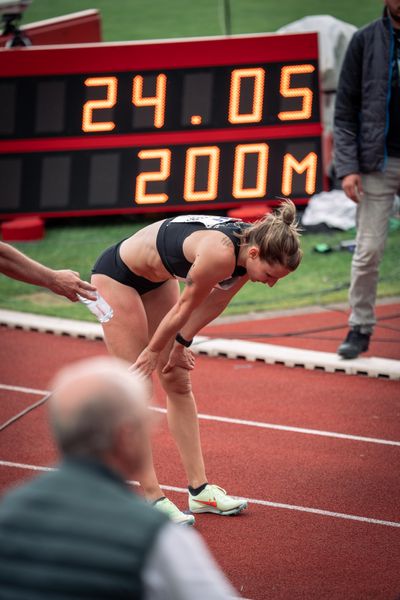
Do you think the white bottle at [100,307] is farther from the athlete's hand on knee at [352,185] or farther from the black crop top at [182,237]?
the athlete's hand on knee at [352,185]

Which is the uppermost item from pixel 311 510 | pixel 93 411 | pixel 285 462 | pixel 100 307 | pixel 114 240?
pixel 93 411

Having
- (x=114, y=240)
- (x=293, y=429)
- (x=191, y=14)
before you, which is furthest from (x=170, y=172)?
(x=191, y=14)

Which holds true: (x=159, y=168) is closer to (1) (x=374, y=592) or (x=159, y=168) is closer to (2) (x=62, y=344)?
(2) (x=62, y=344)

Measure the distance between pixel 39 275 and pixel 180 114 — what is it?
6704 mm

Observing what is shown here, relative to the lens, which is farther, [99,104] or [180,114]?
[99,104]

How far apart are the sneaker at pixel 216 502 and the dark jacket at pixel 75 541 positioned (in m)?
3.34

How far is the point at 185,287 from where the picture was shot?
15.8 feet

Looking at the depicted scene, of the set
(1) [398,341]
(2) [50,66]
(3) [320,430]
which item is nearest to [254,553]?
(3) [320,430]

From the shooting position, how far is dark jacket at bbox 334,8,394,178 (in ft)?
24.1

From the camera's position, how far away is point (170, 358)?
534cm

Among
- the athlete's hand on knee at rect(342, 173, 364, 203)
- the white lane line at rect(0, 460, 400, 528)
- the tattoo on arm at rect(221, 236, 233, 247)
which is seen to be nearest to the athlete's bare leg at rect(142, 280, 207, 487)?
the white lane line at rect(0, 460, 400, 528)

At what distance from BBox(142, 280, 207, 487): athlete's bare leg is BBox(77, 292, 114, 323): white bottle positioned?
0.25 meters

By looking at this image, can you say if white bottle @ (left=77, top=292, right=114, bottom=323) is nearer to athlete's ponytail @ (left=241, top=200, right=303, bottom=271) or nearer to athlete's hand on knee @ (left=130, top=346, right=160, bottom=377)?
athlete's hand on knee @ (left=130, top=346, right=160, bottom=377)

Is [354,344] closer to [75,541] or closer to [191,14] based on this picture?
[75,541]
